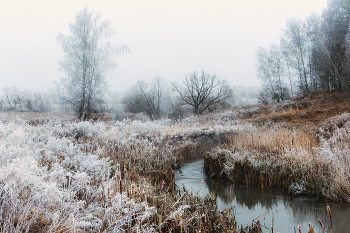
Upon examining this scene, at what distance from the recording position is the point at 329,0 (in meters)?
21.4

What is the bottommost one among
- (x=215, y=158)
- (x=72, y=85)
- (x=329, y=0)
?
(x=215, y=158)

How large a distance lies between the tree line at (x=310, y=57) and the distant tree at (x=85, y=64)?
19.1 m

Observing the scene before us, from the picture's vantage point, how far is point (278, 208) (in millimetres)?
4398

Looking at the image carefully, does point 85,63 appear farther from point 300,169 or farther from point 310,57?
point 310,57

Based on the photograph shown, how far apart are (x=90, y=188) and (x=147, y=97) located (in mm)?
25677

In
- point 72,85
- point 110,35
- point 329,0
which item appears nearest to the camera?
point 72,85

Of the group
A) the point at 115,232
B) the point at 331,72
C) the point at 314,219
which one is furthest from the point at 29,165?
the point at 331,72

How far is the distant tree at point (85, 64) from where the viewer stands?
14.5 meters

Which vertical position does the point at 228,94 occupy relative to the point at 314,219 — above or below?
above

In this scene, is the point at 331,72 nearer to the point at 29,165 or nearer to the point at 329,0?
the point at 329,0

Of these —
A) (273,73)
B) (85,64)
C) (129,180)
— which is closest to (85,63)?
(85,64)

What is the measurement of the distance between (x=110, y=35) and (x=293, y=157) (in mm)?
15243

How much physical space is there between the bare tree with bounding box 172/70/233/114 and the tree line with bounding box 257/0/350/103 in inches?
217

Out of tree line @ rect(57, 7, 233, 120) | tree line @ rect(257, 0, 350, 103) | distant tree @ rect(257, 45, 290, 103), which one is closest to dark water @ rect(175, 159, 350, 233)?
tree line @ rect(57, 7, 233, 120)
